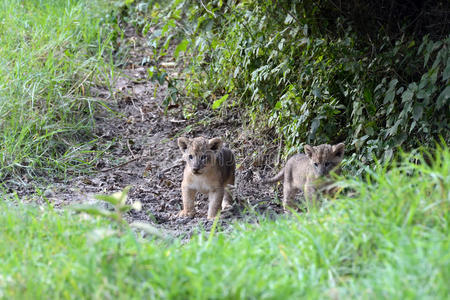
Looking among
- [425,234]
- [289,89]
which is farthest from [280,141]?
[425,234]

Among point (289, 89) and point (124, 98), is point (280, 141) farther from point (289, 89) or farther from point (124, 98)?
point (124, 98)

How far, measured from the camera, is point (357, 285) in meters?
3.93

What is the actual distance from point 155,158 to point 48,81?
76.7 inches

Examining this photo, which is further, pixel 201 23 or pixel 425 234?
pixel 201 23

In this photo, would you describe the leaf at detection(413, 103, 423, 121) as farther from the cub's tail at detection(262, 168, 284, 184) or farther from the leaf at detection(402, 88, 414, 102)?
the cub's tail at detection(262, 168, 284, 184)

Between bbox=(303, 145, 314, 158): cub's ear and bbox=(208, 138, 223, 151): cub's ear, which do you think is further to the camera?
bbox=(208, 138, 223, 151): cub's ear

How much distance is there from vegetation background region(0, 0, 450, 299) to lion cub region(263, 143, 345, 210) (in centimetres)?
26

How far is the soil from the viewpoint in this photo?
7.49 m

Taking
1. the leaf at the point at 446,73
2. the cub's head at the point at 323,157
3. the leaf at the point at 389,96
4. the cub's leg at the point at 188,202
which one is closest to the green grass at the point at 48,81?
the cub's leg at the point at 188,202

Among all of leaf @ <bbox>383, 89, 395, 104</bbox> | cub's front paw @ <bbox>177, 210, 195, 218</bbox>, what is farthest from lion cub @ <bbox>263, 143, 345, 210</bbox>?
cub's front paw @ <bbox>177, 210, 195, 218</bbox>

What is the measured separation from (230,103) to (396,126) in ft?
12.0

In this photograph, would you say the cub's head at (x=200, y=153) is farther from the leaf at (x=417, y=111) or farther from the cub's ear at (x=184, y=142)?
the leaf at (x=417, y=111)

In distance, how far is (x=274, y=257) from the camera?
4.57 metres

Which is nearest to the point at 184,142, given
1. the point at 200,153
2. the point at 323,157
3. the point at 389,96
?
the point at 200,153
